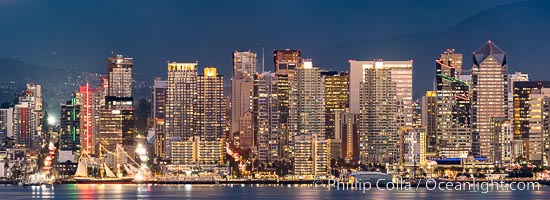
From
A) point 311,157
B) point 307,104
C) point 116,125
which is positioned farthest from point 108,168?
point 311,157

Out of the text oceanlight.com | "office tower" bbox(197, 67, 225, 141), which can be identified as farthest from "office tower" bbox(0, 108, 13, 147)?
the text oceanlight.com

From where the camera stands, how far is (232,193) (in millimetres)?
120938

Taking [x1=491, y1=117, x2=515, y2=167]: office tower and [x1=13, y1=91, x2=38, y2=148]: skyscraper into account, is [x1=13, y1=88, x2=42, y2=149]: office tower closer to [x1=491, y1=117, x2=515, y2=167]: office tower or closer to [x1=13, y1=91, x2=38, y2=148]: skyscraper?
[x1=13, y1=91, x2=38, y2=148]: skyscraper

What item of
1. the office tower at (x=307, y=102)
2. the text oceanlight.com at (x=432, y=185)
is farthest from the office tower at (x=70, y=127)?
the text oceanlight.com at (x=432, y=185)

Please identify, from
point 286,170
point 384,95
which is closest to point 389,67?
point 384,95

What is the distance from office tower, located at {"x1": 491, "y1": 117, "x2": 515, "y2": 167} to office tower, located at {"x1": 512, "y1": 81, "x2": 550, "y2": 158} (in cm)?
58

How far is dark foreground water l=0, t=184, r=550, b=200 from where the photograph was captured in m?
116

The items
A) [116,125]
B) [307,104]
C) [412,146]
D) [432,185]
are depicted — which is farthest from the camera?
[116,125]

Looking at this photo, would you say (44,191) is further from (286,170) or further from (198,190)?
(286,170)

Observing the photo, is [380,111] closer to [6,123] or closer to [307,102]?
[307,102]

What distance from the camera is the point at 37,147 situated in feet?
529

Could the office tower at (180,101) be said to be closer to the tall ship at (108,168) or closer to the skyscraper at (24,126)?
the tall ship at (108,168)

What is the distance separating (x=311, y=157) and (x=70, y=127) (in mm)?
26609

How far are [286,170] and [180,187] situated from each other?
12.2 metres
